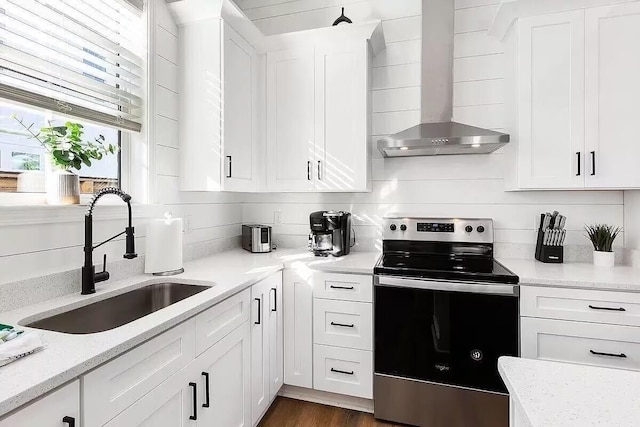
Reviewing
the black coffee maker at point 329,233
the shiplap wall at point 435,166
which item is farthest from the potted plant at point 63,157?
the shiplap wall at point 435,166

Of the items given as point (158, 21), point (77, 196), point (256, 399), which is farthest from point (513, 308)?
point (158, 21)

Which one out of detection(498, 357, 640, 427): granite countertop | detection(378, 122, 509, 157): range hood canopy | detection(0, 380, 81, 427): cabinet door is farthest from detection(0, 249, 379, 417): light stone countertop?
detection(498, 357, 640, 427): granite countertop

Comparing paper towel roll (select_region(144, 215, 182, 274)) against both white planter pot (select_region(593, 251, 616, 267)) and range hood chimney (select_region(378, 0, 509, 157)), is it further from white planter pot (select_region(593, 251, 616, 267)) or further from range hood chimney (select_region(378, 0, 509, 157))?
white planter pot (select_region(593, 251, 616, 267))

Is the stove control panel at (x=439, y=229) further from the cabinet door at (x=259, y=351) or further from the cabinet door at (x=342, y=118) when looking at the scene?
the cabinet door at (x=259, y=351)

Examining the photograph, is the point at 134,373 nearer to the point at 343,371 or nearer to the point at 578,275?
the point at 343,371

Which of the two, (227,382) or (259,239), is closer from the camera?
(227,382)

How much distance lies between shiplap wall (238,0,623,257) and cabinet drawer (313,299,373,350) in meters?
0.68

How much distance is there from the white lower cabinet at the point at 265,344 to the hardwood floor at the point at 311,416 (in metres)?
0.10

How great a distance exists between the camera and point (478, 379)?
188 centimetres

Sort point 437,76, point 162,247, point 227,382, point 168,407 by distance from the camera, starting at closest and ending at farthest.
A: 1. point 168,407
2. point 227,382
3. point 162,247
4. point 437,76

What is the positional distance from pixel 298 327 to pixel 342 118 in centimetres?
141

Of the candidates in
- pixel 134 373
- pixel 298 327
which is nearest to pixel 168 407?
pixel 134 373

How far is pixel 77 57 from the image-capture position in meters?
1.62

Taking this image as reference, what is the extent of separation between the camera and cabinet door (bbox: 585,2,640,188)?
192cm
